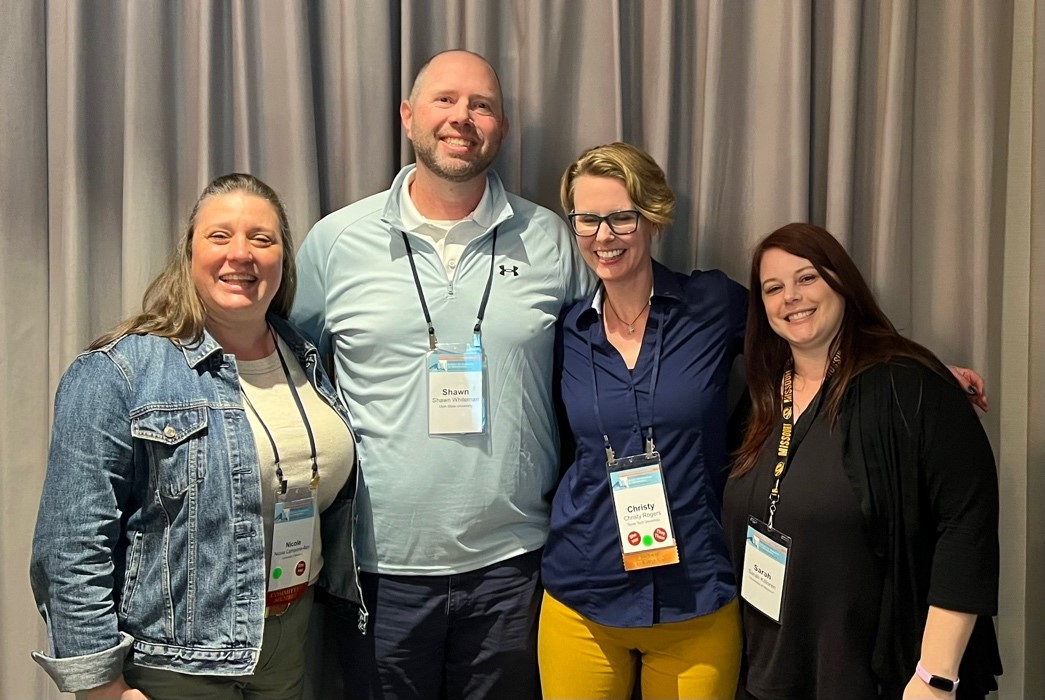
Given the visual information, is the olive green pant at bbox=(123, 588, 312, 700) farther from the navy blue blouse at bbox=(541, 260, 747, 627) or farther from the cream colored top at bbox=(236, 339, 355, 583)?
the navy blue blouse at bbox=(541, 260, 747, 627)

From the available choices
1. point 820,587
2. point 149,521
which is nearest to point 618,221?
point 820,587

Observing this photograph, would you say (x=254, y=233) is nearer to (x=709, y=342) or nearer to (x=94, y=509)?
(x=94, y=509)

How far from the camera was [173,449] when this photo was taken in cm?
162

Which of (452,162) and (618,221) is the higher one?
(452,162)

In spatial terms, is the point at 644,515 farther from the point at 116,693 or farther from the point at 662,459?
the point at 116,693

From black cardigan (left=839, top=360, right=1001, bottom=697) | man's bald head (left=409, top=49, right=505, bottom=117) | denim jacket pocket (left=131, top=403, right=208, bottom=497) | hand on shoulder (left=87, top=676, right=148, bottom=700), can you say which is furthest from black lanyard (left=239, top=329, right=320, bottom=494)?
black cardigan (left=839, top=360, right=1001, bottom=697)

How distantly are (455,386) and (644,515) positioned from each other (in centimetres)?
52

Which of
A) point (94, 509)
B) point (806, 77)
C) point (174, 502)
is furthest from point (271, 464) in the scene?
point (806, 77)

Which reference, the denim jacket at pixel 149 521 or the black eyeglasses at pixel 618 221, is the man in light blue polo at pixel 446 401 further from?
the denim jacket at pixel 149 521

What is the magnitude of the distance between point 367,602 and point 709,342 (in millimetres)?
1020

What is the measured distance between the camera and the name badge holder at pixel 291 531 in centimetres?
172

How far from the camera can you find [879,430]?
5.56 ft

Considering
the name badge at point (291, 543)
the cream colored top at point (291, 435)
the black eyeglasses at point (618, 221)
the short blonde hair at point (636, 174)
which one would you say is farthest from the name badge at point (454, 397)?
the short blonde hair at point (636, 174)

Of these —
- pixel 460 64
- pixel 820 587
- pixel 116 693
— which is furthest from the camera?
pixel 460 64
